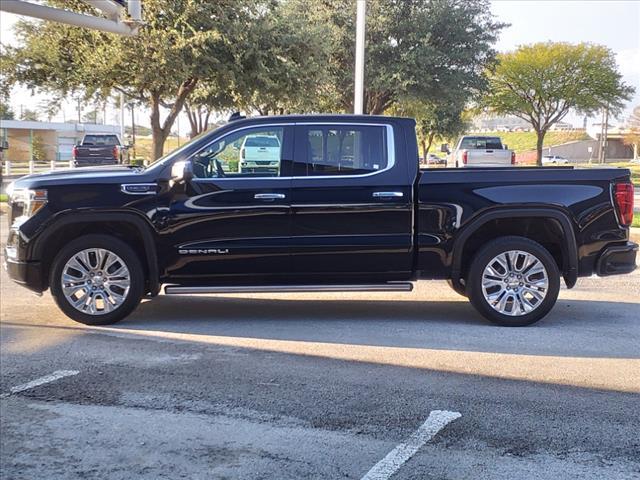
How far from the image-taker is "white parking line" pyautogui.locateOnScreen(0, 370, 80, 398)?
4.98m

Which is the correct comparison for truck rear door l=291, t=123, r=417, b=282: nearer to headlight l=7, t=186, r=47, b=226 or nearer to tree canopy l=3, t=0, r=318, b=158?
headlight l=7, t=186, r=47, b=226

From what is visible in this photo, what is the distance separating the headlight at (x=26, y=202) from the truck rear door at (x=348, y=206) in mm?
2324

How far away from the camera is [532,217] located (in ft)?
22.7

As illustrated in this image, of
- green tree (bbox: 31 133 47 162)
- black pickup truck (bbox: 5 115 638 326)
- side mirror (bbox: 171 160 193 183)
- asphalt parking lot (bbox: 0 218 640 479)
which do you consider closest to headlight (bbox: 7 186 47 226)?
black pickup truck (bbox: 5 115 638 326)

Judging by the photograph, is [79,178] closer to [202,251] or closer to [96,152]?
[202,251]

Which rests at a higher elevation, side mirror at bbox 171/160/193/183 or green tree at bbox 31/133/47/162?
green tree at bbox 31/133/47/162

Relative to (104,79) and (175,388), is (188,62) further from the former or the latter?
(175,388)

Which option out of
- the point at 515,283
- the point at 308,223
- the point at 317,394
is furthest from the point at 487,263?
the point at 317,394

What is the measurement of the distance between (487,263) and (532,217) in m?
0.62

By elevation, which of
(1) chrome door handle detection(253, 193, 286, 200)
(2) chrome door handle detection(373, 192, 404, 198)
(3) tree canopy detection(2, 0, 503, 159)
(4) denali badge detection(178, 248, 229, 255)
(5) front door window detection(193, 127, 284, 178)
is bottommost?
(4) denali badge detection(178, 248, 229, 255)

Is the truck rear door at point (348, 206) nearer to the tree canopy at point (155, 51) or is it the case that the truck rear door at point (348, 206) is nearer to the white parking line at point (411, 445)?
the white parking line at point (411, 445)

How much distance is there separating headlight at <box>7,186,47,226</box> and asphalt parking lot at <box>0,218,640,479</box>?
1022mm

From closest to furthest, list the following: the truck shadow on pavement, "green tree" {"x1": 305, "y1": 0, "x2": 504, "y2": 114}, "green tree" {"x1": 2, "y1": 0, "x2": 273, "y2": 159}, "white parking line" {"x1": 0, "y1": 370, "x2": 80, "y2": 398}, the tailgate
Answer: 1. "white parking line" {"x1": 0, "y1": 370, "x2": 80, "y2": 398}
2. the truck shadow on pavement
3. "green tree" {"x1": 2, "y1": 0, "x2": 273, "y2": 159}
4. "green tree" {"x1": 305, "y1": 0, "x2": 504, "y2": 114}
5. the tailgate

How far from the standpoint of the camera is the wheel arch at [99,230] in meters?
6.66
